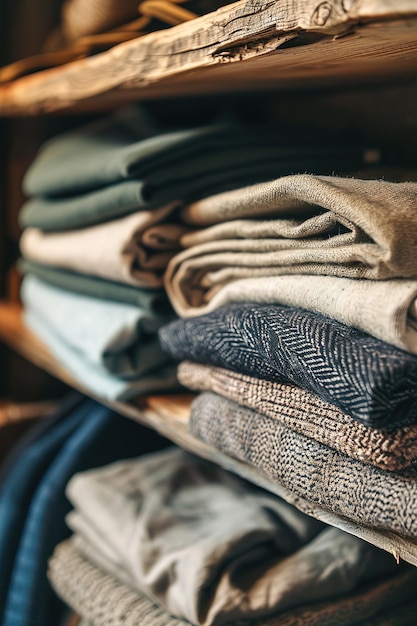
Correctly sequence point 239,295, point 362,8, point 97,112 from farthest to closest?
point 97,112
point 239,295
point 362,8

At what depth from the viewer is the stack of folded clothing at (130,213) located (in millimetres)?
682

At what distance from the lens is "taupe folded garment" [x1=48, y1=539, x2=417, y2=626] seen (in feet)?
1.92

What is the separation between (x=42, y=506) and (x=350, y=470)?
0.51m

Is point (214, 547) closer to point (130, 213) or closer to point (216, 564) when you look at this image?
point (216, 564)

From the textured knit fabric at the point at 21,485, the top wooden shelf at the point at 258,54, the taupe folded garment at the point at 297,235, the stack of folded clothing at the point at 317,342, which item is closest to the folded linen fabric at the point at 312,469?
the stack of folded clothing at the point at 317,342

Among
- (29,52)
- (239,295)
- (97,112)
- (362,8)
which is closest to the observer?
(362,8)

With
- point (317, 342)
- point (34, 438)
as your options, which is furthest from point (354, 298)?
point (34, 438)

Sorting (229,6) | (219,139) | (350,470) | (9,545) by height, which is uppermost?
(229,6)

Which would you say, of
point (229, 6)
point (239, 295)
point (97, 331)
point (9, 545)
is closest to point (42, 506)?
point (9, 545)

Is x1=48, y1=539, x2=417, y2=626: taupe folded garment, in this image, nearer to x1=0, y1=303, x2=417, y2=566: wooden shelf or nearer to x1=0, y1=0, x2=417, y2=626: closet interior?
x1=0, y1=0, x2=417, y2=626: closet interior

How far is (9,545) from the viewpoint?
90 cm

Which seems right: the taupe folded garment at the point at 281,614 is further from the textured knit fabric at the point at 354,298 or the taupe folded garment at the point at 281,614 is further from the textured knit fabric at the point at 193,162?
the textured knit fabric at the point at 193,162

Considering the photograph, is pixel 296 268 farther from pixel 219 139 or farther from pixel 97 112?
pixel 97 112

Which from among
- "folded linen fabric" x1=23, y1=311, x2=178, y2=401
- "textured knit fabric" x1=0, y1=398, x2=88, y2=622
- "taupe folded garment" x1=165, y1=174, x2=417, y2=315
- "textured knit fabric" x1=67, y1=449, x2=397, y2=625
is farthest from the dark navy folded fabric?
"taupe folded garment" x1=165, y1=174, x2=417, y2=315
